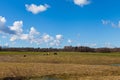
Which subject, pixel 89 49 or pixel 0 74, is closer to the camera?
pixel 0 74

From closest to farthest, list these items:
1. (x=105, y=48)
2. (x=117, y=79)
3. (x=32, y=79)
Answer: (x=117, y=79)
(x=32, y=79)
(x=105, y=48)

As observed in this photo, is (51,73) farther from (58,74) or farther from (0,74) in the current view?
(0,74)

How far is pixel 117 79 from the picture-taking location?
3306cm

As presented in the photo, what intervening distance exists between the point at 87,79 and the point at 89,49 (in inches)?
6218

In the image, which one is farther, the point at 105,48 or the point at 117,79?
the point at 105,48

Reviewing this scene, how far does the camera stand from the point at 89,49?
191 metres

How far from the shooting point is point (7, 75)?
3825cm

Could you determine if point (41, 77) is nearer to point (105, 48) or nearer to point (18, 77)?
point (18, 77)

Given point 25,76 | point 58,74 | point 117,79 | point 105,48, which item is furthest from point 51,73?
point 105,48

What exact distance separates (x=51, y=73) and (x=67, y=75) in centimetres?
323

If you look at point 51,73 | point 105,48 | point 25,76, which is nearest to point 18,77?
point 25,76

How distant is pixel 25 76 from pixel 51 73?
5590 millimetres

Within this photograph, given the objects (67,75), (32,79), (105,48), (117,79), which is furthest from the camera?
(105,48)

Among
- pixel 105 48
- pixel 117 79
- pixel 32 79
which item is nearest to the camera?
pixel 117 79
